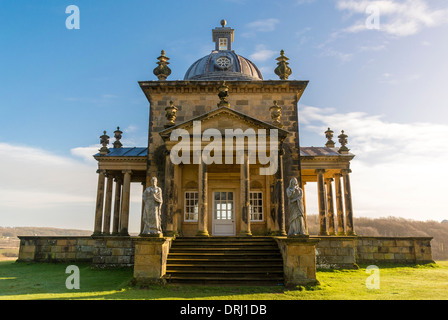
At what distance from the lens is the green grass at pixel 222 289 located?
9430 mm

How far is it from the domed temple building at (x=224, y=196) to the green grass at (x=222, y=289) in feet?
2.70

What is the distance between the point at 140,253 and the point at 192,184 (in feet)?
24.7

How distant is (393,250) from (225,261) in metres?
11.3

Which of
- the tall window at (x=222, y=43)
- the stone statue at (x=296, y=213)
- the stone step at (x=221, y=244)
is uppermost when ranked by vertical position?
the tall window at (x=222, y=43)

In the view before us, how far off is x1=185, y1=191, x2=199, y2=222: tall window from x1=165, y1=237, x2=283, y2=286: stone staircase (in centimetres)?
421

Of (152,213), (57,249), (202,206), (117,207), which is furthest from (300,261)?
(117,207)

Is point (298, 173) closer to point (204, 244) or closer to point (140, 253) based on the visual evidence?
point (204, 244)

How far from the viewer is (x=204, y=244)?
44.5 feet

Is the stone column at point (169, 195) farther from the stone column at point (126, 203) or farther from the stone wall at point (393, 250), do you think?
the stone wall at point (393, 250)

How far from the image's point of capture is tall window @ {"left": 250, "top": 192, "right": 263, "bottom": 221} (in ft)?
60.3

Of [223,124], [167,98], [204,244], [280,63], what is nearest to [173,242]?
[204,244]

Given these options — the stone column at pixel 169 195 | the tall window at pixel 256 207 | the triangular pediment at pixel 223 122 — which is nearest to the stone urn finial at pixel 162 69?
the triangular pediment at pixel 223 122

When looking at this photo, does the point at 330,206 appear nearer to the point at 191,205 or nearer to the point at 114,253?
the point at 191,205
